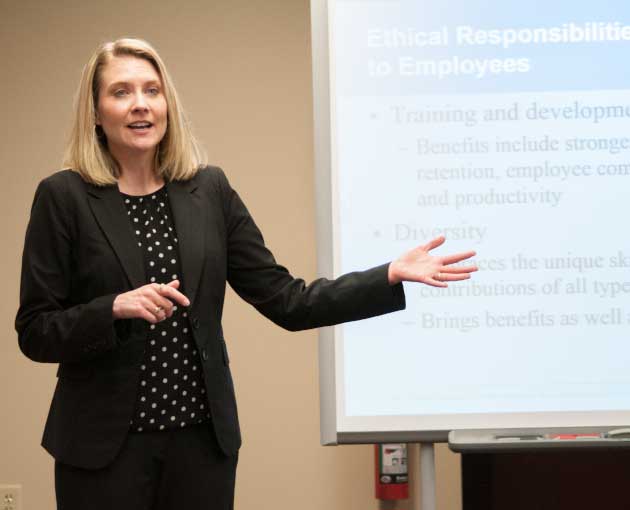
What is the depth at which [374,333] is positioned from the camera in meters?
2.36

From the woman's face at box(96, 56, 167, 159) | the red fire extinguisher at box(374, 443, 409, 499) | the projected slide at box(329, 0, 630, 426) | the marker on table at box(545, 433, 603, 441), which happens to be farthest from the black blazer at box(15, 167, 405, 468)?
the red fire extinguisher at box(374, 443, 409, 499)

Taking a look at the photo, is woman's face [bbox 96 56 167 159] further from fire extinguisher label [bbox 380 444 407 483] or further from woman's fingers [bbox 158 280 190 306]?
fire extinguisher label [bbox 380 444 407 483]

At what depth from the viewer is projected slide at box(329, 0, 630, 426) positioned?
2342 millimetres

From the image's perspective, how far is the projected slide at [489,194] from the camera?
7.68 feet

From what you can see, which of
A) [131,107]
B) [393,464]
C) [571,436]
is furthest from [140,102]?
[393,464]

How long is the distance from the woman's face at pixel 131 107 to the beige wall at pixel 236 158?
5.43ft

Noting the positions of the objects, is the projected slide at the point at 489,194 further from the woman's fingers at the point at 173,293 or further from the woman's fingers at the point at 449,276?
the woman's fingers at the point at 173,293

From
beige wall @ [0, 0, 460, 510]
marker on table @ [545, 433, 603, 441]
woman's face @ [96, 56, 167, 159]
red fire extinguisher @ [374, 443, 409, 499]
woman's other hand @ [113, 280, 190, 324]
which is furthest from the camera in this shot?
beige wall @ [0, 0, 460, 510]

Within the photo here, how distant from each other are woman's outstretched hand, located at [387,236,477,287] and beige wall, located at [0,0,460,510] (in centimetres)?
162

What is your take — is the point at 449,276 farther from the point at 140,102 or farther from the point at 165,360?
the point at 140,102

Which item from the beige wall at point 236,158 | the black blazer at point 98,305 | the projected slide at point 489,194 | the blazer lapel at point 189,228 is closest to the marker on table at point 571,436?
the projected slide at point 489,194

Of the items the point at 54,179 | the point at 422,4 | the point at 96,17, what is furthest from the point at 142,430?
the point at 96,17

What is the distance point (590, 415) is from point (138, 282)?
51.6 inches

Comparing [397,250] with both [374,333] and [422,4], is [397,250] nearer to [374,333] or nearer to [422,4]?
[374,333]
